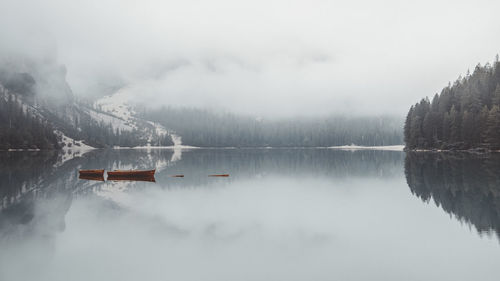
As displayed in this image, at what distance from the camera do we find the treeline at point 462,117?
112 metres

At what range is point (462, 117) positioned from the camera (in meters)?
122

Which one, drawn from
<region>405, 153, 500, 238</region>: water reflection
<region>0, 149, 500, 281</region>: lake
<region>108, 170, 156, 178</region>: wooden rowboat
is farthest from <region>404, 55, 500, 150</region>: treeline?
<region>108, 170, 156, 178</region>: wooden rowboat

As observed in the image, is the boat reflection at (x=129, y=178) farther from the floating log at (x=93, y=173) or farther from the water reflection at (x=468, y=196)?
the water reflection at (x=468, y=196)

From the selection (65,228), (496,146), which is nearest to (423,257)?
(65,228)

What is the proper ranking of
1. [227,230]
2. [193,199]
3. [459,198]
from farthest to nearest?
[193,199] → [459,198] → [227,230]

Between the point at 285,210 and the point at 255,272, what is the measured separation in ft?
47.5

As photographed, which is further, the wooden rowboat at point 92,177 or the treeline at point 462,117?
the treeline at point 462,117

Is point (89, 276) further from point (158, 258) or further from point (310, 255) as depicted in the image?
point (310, 255)

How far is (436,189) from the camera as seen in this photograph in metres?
38.5

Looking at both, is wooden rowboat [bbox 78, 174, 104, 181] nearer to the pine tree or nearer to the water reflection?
the water reflection

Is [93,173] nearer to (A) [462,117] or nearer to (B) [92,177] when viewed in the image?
(B) [92,177]

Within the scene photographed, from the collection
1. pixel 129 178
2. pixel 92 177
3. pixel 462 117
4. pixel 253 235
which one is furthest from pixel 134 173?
pixel 462 117

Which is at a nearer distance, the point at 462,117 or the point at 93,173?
the point at 93,173

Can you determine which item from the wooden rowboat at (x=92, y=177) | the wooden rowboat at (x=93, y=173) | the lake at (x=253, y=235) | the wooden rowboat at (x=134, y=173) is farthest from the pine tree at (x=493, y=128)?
the wooden rowboat at (x=92, y=177)
